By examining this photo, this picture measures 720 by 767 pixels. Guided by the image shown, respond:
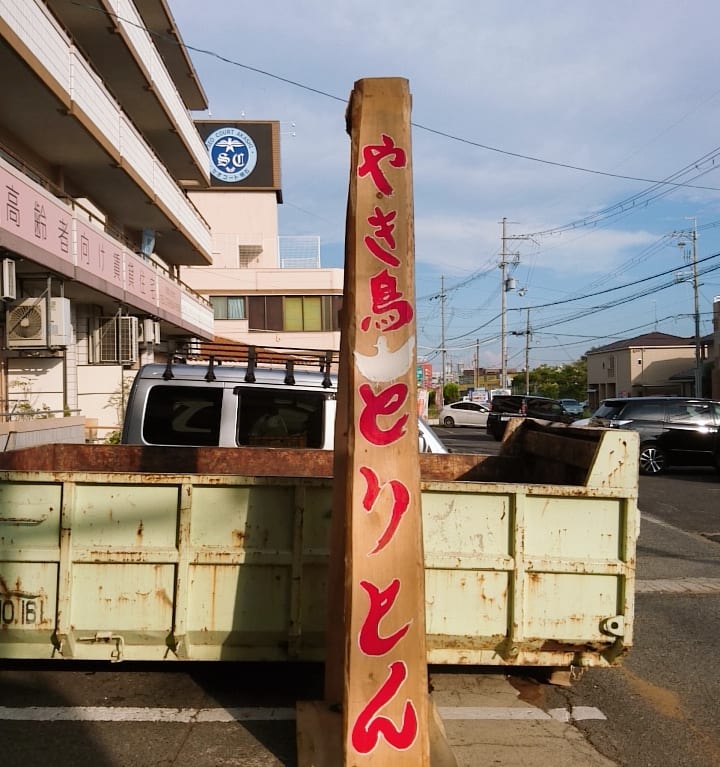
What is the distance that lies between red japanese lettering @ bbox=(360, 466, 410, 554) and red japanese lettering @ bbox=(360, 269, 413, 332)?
27.2 inches

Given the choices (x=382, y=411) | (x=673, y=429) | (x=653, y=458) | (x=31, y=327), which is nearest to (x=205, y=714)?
(x=382, y=411)

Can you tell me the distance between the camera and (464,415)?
1576 inches

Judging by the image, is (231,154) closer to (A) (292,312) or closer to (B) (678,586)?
(A) (292,312)

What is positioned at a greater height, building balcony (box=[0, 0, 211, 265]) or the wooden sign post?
building balcony (box=[0, 0, 211, 265])

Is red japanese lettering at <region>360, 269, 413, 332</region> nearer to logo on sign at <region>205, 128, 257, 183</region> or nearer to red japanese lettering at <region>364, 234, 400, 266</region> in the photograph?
red japanese lettering at <region>364, 234, 400, 266</region>

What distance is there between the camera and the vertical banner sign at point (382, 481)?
3.30m

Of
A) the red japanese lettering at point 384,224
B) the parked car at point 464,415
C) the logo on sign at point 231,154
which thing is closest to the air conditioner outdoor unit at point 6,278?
the red japanese lettering at point 384,224

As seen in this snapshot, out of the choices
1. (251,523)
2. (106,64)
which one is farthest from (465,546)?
(106,64)

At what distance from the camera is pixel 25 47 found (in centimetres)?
1073

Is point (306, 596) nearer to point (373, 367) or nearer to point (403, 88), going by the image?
point (373, 367)

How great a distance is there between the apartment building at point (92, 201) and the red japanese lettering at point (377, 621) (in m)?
4.84

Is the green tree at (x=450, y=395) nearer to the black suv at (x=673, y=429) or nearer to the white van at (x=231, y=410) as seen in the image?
the black suv at (x=673, y=429)

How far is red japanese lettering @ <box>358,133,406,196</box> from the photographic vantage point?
3.62 m

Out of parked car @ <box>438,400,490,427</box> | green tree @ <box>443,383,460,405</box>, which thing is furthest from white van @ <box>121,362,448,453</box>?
green tree @ <box>443,383,460,405</box>
